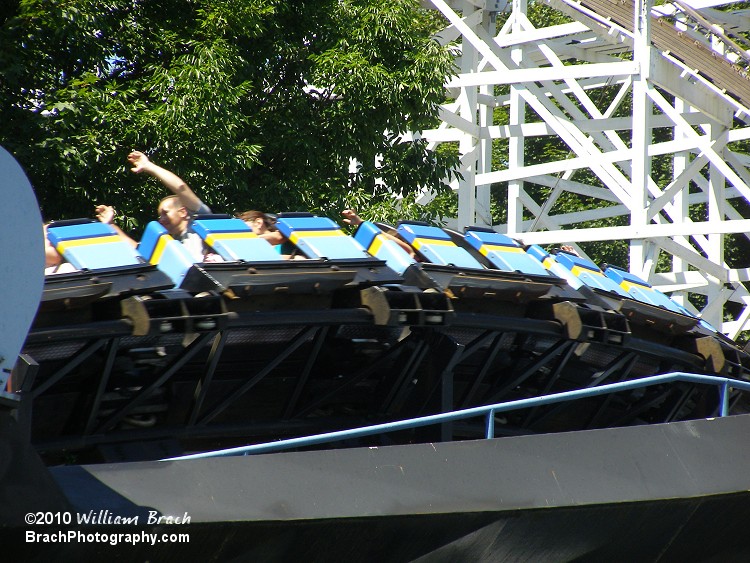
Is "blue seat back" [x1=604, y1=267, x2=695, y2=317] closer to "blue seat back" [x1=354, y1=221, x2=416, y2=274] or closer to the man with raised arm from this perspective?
"blue seat back" [x1=354, y1=221, x2=416, y2=274]

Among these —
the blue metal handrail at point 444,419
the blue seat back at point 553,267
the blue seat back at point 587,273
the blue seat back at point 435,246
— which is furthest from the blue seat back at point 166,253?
the blue seat back at point 587,273

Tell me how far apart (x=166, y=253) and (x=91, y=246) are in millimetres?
500

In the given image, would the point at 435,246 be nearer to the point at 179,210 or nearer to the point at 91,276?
the point at 179,210

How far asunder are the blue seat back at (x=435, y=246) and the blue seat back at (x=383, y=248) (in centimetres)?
26

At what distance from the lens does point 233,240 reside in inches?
289

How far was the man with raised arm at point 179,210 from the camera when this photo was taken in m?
7.46

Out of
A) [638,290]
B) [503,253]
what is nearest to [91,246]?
[503,253]

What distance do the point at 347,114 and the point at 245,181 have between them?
149cm

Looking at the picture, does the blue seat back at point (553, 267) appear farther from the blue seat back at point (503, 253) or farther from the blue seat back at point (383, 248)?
the blue seat back at point (383, 248)

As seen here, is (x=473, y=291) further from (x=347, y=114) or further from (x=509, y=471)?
(x=347, y=114)

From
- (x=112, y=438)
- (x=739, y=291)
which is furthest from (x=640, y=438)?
(x=739, y=291)

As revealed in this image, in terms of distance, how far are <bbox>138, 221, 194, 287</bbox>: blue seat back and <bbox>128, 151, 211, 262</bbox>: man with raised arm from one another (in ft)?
0.69

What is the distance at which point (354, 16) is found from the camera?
13.1 meters

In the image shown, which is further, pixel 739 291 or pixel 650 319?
pixel 739 291
